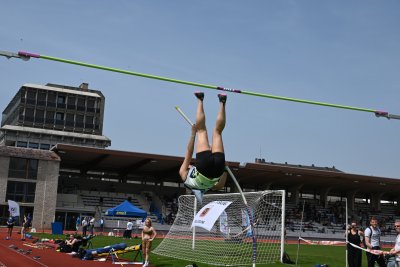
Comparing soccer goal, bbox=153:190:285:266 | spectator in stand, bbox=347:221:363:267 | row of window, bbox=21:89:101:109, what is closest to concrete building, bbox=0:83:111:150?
row of window, bbox=21:89:101:109

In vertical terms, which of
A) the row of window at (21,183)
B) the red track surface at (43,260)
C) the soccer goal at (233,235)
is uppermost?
the row of window at (21,183)

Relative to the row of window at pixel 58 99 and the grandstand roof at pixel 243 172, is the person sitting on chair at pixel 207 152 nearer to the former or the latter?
the grandstand roof at pixel 243 172

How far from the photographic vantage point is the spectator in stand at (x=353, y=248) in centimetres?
1207

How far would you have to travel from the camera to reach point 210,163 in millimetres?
6223

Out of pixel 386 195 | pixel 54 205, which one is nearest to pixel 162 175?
pixel 54 205

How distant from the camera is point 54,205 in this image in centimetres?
3378

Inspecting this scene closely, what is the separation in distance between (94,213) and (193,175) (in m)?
30.7

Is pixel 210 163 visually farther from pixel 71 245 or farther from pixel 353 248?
pixel 71 245

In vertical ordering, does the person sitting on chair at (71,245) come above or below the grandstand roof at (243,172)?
below

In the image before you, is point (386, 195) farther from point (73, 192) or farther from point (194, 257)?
point (194, 257)

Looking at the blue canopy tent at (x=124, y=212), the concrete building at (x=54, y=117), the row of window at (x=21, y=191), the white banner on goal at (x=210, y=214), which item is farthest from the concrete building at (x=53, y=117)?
the white banner on goal at (x=210, y=214)

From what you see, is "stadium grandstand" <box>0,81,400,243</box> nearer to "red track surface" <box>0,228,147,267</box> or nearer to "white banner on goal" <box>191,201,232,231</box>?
"red track surface" <box>0,228,147,267</box>

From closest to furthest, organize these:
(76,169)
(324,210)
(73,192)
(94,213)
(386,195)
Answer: (94,213) → (73,192) → (76,169) → (324,210) → (386,195)

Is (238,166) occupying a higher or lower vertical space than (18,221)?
higher
